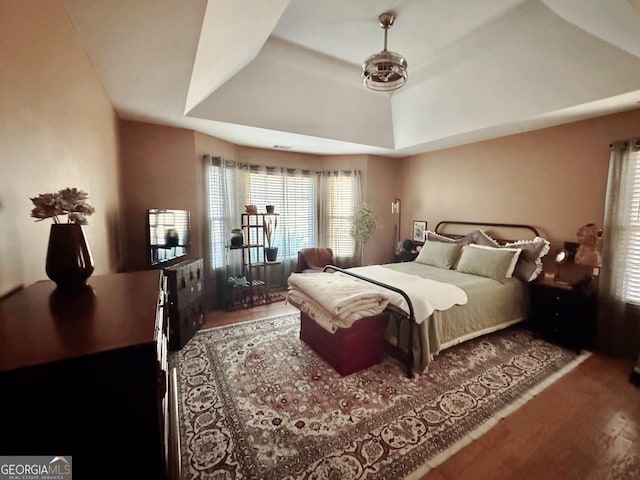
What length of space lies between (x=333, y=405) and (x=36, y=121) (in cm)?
246

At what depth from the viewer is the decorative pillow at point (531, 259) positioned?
10.5 feet

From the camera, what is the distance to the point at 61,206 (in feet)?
3.86

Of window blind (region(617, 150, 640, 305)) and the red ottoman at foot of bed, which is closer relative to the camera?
the red ottoman at foot of bed

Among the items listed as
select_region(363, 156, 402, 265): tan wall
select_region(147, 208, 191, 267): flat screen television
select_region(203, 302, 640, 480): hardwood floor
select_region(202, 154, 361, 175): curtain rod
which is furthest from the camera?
select_region(363, 156, 402, 265): tan wall

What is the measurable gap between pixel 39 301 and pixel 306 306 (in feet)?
6.74

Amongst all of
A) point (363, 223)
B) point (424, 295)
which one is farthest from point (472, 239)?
point (424, 295)

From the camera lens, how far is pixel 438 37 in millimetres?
2652

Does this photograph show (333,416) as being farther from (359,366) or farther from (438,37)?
(438,37)

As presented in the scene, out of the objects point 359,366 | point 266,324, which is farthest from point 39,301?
point 266,324

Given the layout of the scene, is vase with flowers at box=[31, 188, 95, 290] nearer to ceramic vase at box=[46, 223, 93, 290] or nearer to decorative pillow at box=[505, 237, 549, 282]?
ceramic vase at box=[46, 223, 93, 290]

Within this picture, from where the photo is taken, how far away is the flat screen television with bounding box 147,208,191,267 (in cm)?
294

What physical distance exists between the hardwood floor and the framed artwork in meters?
2.84

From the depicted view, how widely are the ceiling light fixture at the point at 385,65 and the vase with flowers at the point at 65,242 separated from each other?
2343 millimetres

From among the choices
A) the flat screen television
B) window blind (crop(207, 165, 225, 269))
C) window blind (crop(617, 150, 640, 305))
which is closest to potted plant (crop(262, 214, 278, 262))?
window blind (crop(207, 165, 225, 269))
